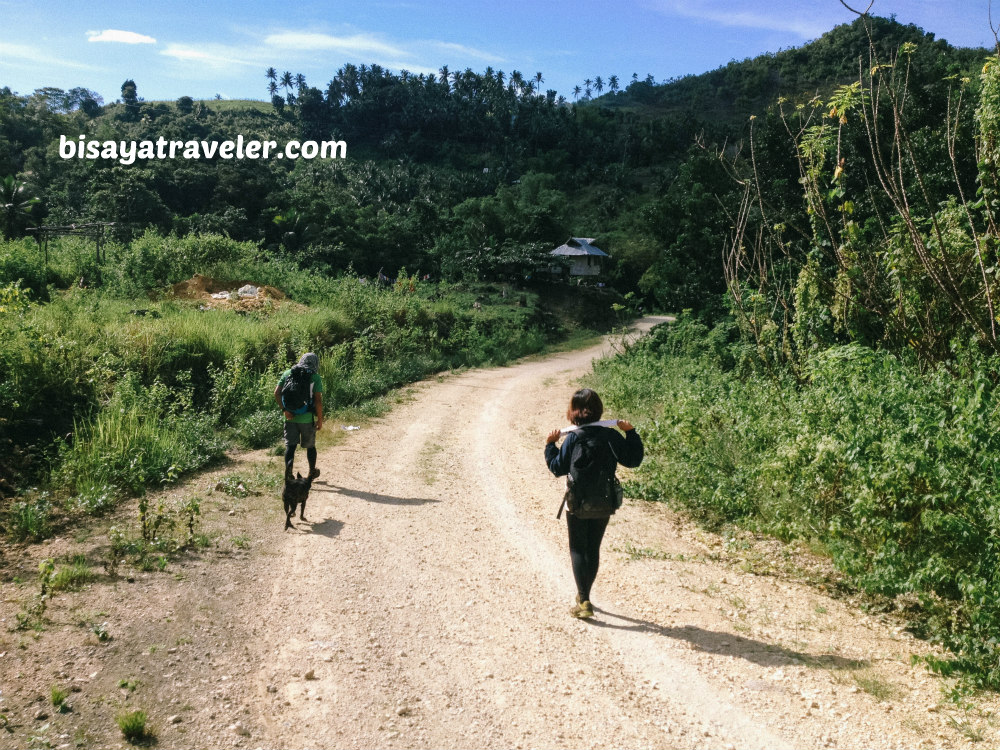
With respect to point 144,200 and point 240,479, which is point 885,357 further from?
point 144,200

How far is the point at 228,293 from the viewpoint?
68.5 ft

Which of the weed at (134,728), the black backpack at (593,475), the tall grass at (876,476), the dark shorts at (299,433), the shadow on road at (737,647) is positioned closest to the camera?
the weed at (134,728)

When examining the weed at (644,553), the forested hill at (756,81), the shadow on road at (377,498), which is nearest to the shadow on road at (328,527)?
the shadow on road at (377,498)

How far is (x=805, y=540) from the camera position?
6.61m

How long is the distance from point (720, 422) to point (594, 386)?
8264mm

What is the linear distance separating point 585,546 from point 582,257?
121 feet

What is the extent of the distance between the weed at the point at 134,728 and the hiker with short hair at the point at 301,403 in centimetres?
427

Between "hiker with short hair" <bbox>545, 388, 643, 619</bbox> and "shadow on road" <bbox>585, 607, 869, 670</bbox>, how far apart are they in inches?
20.3

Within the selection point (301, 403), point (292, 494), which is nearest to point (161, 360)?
point (301, 403)

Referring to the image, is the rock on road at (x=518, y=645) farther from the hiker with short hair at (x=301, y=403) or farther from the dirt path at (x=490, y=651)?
the hiker with short hair at (x=301, y=403)

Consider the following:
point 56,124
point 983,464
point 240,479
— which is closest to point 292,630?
point 240,479

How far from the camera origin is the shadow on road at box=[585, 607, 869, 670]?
4809 millimetres

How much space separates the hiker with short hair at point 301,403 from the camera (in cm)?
848

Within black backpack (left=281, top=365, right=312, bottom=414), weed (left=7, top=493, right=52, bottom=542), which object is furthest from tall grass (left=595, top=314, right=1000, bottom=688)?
weed (left=7, top=493, right=52, bottom=542)
